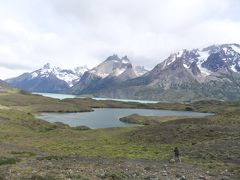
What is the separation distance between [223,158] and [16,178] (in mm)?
26507

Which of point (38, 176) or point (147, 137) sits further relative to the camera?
point (147, 137)

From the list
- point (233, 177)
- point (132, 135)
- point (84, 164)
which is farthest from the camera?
point (132, 135)

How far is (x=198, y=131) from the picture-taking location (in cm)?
8125

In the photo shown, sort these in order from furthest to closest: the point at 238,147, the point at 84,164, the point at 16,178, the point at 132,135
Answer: the point at 132,135 → the point at 238,147 → the point at 84,164 → the point at 16,178

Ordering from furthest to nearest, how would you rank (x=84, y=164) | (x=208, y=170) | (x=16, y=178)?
(x=84, y=164) → (x=208, y=170) → (x=16, y=178)

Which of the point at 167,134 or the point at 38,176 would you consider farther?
the point at 167,134

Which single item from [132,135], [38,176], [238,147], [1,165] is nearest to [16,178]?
[38,176]

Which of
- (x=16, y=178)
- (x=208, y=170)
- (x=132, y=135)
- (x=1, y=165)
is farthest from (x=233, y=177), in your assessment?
(x=132, y=135)

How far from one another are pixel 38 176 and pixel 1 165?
8452 mm

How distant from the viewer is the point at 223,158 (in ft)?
155

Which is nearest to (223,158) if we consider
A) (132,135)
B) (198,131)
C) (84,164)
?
(84,164)

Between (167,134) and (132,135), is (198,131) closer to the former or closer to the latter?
(167,134)

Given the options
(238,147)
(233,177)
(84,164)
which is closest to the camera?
(233,177)

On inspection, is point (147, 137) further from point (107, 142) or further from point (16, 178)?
point (16, 178)
